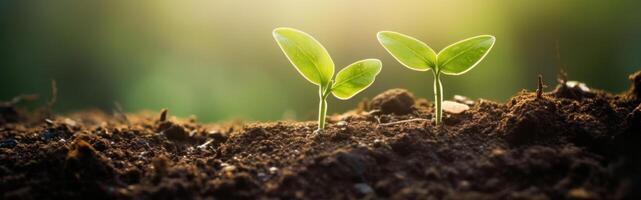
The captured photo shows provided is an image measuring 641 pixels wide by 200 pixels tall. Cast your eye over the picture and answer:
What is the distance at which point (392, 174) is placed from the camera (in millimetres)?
1406

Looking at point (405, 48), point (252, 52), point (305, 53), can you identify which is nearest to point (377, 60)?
point (405, 48)

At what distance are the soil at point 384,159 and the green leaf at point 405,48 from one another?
0.21 metres

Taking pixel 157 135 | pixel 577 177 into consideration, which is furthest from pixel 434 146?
pixel 157 135

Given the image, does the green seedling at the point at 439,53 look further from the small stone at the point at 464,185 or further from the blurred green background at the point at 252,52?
the blurred green background at the point at 252,52

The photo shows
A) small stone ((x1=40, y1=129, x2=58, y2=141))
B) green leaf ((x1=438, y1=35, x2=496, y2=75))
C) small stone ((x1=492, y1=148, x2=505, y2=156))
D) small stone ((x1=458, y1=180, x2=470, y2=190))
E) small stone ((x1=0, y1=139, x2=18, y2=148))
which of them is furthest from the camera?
small stone ((x1=40, y1=129, x2=58, y2=141))

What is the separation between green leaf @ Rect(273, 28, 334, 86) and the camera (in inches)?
67.2

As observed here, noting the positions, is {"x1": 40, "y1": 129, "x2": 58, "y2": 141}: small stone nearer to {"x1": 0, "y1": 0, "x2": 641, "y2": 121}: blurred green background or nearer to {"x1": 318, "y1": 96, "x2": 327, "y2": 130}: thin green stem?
{"x1": 318, "y1": 96, "x2": 327, "y2": 130}: thin green stem

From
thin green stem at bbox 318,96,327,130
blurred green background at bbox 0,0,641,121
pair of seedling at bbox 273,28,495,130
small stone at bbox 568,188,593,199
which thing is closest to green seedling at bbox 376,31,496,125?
pair of seedling at bbox 273,28,495,130

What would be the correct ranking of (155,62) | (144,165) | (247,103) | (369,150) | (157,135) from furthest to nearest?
(155,62), (247,103), (157,135), (144,165), (369,150)

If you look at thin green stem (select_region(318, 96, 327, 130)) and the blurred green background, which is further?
the blurred green background

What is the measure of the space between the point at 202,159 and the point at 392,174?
0.59 meters

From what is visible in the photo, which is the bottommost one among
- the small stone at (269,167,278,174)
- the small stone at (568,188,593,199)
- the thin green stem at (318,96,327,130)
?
the small stone at (568,188,593,199)

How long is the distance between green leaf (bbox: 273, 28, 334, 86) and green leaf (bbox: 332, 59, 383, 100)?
46mm

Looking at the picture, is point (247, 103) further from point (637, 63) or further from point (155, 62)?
point (637, 63)
